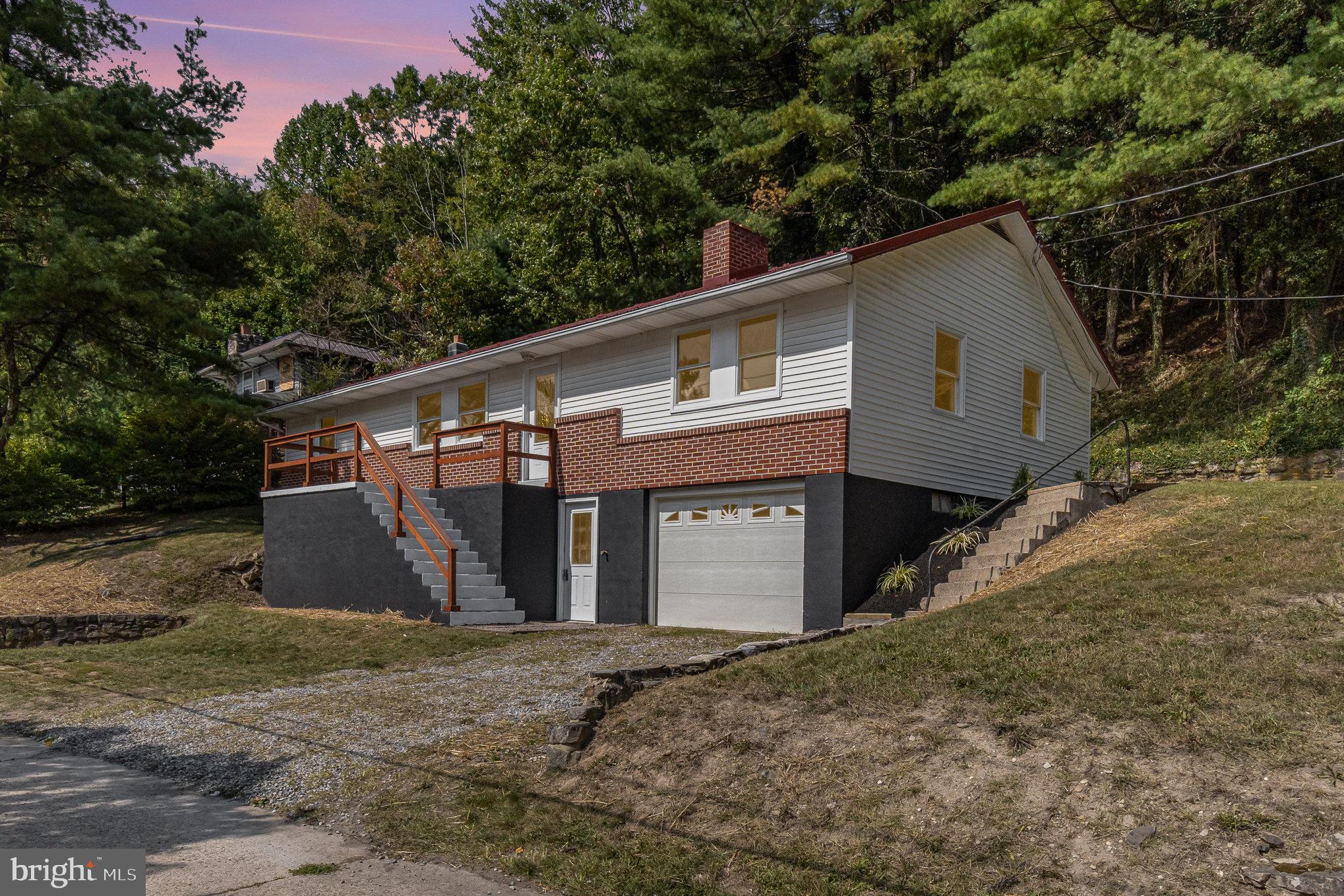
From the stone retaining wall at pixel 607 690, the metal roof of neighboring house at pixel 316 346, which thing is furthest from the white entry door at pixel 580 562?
the metal roof of neighboring house at pixel 316 346

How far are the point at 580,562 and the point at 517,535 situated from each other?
1.24 meters

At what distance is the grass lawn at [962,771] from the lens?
185 inches

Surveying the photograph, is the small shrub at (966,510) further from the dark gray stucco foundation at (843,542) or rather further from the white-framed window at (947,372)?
the dark gray stucco foundation at (843,542)

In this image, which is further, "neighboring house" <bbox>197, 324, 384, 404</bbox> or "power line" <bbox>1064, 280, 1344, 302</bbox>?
"neighboring house" <bbox>197, 324, 384, 404</bbox>

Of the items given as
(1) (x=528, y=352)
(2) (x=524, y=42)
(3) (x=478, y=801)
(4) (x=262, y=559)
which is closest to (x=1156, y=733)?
(3) (x=478, y=801)

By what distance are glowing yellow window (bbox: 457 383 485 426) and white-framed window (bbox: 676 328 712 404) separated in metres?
5.48

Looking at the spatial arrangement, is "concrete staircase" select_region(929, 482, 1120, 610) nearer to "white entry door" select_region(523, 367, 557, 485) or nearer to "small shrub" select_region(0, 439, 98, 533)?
"white entry door" select_region(523, 367, 557, 485)

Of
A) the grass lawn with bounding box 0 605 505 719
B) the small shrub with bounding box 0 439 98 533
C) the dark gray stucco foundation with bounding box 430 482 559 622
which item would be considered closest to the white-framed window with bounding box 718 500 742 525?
the dark gray stucco foundation with bounding box 430 482 559 622

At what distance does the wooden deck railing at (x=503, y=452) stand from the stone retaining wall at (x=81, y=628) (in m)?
5.30

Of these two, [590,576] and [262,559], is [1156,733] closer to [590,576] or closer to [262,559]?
[590,576]

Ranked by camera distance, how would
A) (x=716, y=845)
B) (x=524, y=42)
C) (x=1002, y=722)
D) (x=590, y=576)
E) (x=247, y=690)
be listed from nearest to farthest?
(x=716, y=845)
(x=1002, y=722)
(x=247, y=690)
(x=590, y=576)
(x=524, y=42)

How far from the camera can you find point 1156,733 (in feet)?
18.1

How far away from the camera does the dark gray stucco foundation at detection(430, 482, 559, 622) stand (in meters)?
16.3

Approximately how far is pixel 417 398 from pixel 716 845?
666 inches
